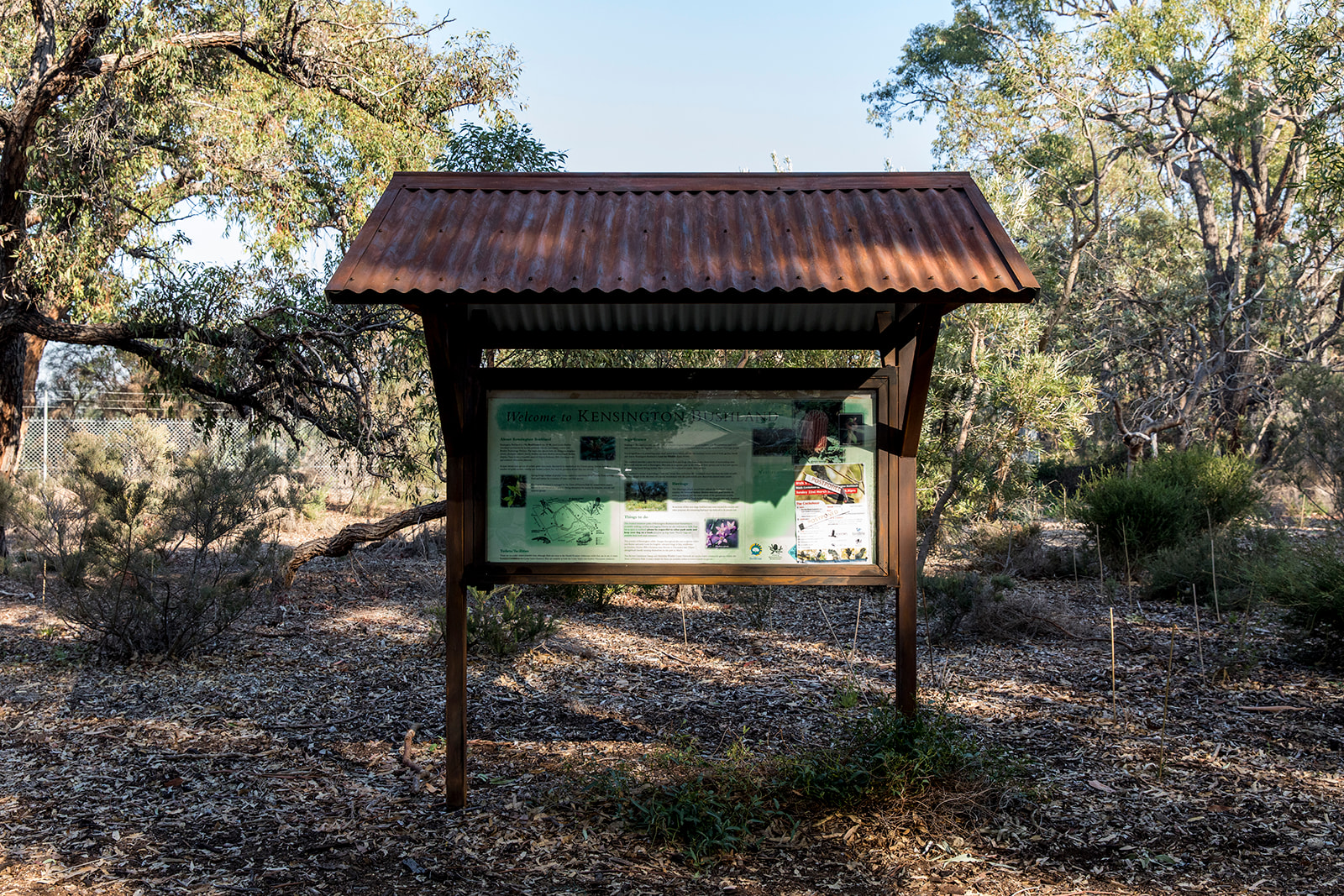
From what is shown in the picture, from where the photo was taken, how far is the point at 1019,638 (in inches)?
284

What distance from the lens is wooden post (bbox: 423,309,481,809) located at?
388cm

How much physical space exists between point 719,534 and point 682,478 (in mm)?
292

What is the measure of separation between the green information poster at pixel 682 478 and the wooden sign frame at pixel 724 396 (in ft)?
0.10

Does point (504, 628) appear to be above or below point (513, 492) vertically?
below

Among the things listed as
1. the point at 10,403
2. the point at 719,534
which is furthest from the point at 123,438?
the point at 719,534

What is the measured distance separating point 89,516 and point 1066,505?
379 inches

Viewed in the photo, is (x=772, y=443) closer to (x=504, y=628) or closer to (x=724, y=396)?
(x=724, y=396)

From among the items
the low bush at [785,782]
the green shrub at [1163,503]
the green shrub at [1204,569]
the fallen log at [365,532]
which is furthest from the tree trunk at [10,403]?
the green shrub at [1163,503]

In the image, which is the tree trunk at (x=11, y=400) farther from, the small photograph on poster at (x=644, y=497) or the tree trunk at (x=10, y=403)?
the small photograph on poster at (x=644, y=497)

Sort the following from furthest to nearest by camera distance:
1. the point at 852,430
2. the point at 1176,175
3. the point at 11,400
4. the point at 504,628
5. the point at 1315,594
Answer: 1. the point at 1176,175
2. the point at 11,400
3. the point at 504,628
4. the point at 1315,594
5. the point at 852,430

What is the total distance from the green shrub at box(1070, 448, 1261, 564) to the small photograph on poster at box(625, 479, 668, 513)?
6710 millimetres

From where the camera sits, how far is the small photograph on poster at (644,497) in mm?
3982

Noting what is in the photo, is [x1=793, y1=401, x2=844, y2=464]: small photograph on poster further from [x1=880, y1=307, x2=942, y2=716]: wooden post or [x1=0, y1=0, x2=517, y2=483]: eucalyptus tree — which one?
[x1=0, y1=0, x2=517, y2=483]: eucalyptus tree

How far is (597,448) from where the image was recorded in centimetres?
400
